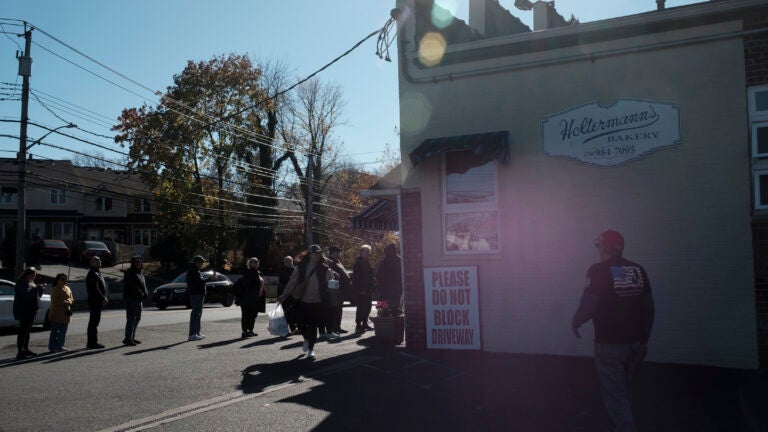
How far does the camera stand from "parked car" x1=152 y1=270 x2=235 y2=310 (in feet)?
91.0

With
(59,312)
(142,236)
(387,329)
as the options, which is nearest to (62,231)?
(142,236)

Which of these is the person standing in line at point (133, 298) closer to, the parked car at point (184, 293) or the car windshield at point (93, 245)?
the parked car at point (184, 293)

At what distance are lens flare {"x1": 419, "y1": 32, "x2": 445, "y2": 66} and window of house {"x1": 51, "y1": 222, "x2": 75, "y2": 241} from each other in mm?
57094

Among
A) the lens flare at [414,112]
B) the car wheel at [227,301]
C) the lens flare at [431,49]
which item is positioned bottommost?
the car wheel at [227,301]

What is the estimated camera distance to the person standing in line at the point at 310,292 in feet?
35.6

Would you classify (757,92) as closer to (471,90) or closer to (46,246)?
(471,90)

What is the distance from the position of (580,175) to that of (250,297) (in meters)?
7.58

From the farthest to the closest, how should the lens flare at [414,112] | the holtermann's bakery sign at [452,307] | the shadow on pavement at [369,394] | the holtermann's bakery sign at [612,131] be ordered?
the lens flare at [414,112]
the holtermann's bakery sign at [452,307]
the holtermann's bakery sign at [612,131]
the shadow on pavement at [369,394]

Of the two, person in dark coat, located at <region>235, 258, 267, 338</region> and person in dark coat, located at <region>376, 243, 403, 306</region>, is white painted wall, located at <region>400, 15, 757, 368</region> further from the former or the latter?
person in dark coat, located at <region>235, 258, 267, 338</region>

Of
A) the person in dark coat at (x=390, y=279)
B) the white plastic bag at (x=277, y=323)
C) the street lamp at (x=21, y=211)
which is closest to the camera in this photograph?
the white plastic bag at (x=277, y=323)

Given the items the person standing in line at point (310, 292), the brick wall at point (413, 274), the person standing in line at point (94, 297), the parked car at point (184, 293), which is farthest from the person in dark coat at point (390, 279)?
the parked car at point (184, 293)

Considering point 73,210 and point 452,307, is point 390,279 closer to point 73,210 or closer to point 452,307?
point 452,307

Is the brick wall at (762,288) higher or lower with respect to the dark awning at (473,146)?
lower

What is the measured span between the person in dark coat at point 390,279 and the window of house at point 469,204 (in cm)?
285
